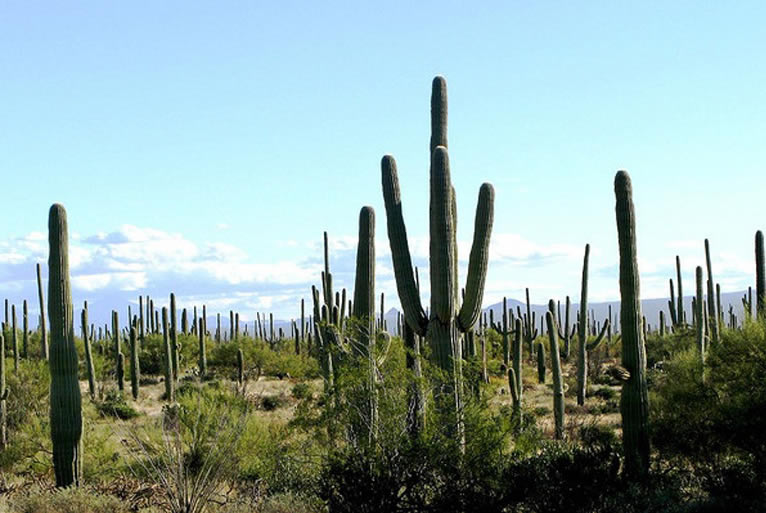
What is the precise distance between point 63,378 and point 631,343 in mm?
9978

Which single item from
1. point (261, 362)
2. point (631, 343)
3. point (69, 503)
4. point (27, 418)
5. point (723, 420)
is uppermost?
point (631, 343)

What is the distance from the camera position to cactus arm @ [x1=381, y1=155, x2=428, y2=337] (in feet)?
52.1

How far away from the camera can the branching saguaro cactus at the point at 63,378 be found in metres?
15.7

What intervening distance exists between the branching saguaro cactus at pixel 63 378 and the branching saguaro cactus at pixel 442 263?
5.92 metres

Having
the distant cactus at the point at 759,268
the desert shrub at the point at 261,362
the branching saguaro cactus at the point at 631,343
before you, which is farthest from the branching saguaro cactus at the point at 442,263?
the desert shrub at the point at 261,362

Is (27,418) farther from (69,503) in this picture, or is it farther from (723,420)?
(723,420)

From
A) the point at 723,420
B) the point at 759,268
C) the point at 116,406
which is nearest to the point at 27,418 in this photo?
the point at 116,406

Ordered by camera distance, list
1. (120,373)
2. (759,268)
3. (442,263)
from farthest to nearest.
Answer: (120,373), (759,268), (442,263)

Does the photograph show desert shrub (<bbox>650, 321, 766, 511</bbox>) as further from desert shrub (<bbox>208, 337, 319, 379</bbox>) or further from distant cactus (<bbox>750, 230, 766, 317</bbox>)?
desert shrub (<bbox>208, 337, 319, 379</bbox>)

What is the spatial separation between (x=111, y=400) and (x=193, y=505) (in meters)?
15.1

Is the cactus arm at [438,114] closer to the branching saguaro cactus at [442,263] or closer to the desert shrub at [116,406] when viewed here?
the branching saguaro cactus at [442,263]

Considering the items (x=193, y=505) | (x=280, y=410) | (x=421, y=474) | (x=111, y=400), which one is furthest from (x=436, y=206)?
(x=111, y=400)

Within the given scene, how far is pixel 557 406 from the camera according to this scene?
Result: 75.1 ft

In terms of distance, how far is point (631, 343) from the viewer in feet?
52.3
